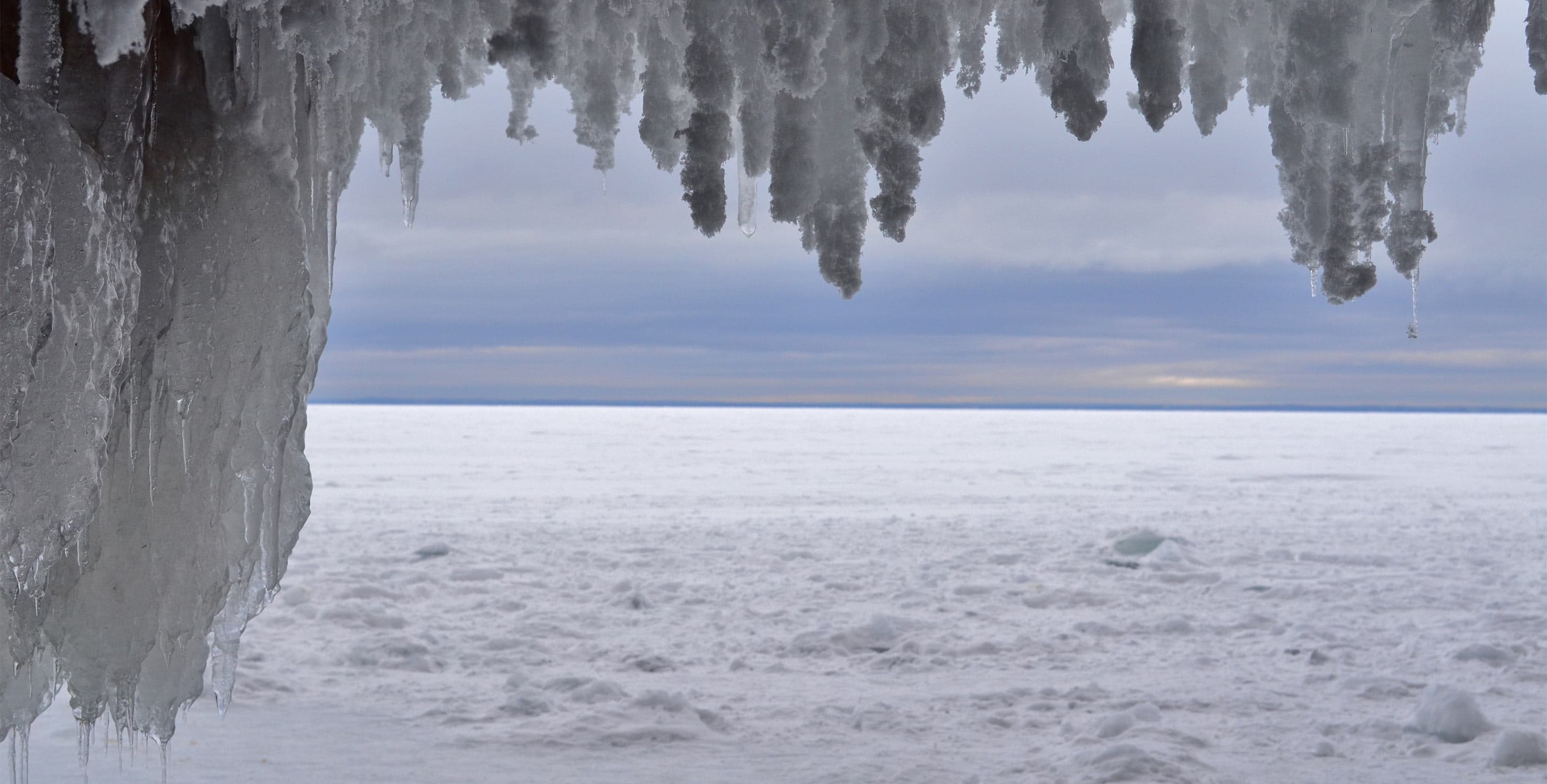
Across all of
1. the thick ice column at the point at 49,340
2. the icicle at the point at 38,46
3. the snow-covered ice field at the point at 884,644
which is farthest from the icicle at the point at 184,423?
the snow-covered ice field at the point at 884,644

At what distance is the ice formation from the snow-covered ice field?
6.33ft

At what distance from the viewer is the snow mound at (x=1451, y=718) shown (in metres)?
4.50

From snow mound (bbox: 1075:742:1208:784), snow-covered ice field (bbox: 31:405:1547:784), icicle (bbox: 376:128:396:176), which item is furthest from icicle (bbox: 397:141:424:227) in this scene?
snow mound (bbox: 1075:742:1208:784)

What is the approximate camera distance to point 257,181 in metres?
2.67

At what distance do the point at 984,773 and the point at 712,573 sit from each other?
4.15 metres

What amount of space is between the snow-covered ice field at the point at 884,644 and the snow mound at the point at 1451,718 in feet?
0.04

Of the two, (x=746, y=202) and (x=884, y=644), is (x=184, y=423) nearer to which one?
(x=746, y=202)

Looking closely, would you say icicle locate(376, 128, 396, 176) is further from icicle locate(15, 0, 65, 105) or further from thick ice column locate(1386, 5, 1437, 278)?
thick ice column locate(1386, 5, 1437, 278)

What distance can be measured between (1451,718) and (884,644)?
277cm

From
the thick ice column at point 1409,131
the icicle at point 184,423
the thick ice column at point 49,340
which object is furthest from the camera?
the thick ice column at point 1409,131

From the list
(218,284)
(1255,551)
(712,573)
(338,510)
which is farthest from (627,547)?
(218,284)

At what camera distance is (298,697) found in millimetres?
5238

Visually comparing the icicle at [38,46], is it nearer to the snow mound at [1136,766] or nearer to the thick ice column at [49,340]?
the thick ice column at [49,340]

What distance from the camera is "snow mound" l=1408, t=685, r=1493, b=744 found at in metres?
4.50
